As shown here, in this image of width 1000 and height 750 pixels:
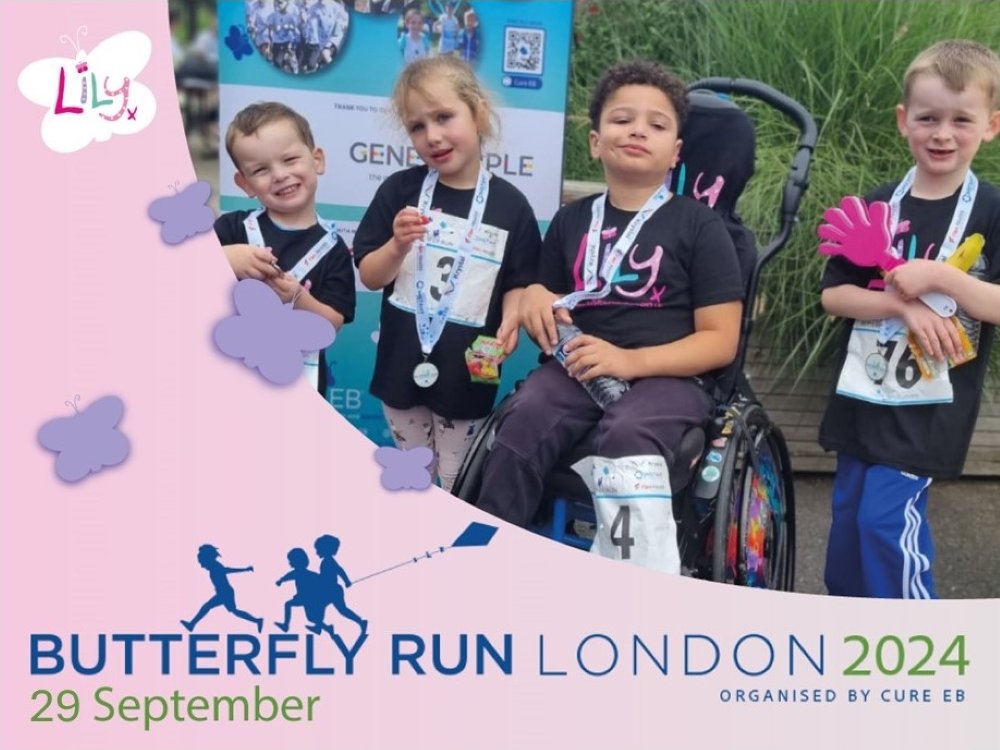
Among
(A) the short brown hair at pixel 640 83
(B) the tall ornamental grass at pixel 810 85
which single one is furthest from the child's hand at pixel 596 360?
(B) the tall ornamental grass at pixel 810 85

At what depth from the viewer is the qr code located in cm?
321

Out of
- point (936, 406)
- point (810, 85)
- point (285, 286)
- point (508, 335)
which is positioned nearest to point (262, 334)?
point (285, 286)

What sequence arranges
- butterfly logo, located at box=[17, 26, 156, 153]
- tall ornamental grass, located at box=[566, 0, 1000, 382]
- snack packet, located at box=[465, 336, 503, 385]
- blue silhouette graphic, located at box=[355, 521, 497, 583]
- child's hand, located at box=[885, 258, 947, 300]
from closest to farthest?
butterfly logo, located at box=[17, 26, 156, 153] → blue silhouette graphic, located at box=[355, 521, 497, 583] → child's hand, located at box=[885, 258, 947, 300] → snack packet, located at box=[465, 336, 503, 385] → tall ornamental grass, located at box=[566, 0, 1000, 382]

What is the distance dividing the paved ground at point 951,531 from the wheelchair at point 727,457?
1.54 ft

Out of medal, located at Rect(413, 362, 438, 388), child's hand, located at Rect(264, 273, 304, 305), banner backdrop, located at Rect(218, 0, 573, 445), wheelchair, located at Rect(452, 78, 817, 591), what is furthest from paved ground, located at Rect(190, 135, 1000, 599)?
medal, located at Rect(413, 362, 438, 388)

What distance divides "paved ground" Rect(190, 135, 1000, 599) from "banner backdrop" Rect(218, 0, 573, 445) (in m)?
0.35

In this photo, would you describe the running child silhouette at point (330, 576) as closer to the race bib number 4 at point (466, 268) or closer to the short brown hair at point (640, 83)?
the race bib number 4 at point (466, 268)

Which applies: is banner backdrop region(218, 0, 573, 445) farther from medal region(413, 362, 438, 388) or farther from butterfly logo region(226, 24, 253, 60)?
medal region(413, 362, 438, 388)

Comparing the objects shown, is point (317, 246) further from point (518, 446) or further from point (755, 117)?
point (755, 117)

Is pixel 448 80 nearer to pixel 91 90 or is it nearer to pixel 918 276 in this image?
pixel 91 90

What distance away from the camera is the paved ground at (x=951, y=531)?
329 cm

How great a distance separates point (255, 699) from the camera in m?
1.95

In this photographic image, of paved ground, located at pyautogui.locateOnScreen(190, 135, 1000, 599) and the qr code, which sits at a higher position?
the qr code

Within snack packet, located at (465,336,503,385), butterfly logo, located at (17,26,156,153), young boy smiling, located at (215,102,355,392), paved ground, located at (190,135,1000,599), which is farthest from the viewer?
paved ground, located at (190,135,1000,599)
